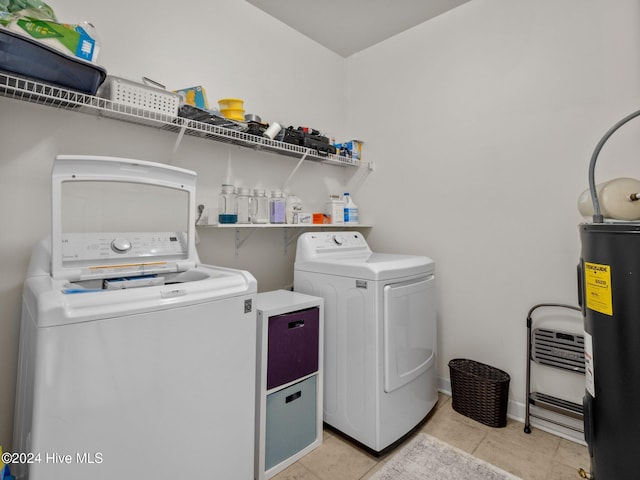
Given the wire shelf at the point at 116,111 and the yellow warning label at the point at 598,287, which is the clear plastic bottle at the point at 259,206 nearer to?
the wire shelf at the point at 116,111

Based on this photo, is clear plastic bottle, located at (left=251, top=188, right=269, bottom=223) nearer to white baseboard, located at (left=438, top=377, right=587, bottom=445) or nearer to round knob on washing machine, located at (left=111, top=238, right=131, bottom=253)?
round knob on washing machine, located at (left=111, top=238, right=131, bottom=253)

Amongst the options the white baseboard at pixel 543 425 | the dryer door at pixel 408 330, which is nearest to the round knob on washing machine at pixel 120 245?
the dryer door at pixel 408 330

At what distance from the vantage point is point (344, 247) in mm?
Result: 2336

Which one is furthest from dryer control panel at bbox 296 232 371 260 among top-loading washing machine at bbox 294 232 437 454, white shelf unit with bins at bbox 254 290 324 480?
white shelf unit with bins at bbox 254 290 324 480

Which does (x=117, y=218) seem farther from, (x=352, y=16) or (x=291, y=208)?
(x=352, y=16)

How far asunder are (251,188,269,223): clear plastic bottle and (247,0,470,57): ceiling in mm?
1385

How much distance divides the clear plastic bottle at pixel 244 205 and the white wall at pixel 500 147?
122 cm

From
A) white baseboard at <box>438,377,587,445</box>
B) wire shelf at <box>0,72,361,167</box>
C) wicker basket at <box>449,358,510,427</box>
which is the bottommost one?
white baseboard at <box>438,377,587,445</box>

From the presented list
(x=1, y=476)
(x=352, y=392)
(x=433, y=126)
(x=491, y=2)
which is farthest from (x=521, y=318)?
(x=1, y=476)

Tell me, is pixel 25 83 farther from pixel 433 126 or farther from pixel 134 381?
pixel 433 126

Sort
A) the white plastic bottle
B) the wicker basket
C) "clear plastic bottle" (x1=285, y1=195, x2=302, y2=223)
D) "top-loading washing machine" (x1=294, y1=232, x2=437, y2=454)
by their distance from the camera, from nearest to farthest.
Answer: "top-loading washing machine" (x1=294, y1=232, x2=437, y2=454), the wicker basket, "clear plastic bottle" (x1=285, y1=195, x2=302, y2=223), the white plastic bottle

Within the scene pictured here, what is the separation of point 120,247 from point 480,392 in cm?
216

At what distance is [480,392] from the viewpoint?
198 cm

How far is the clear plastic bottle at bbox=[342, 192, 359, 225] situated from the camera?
2721 millimetres
